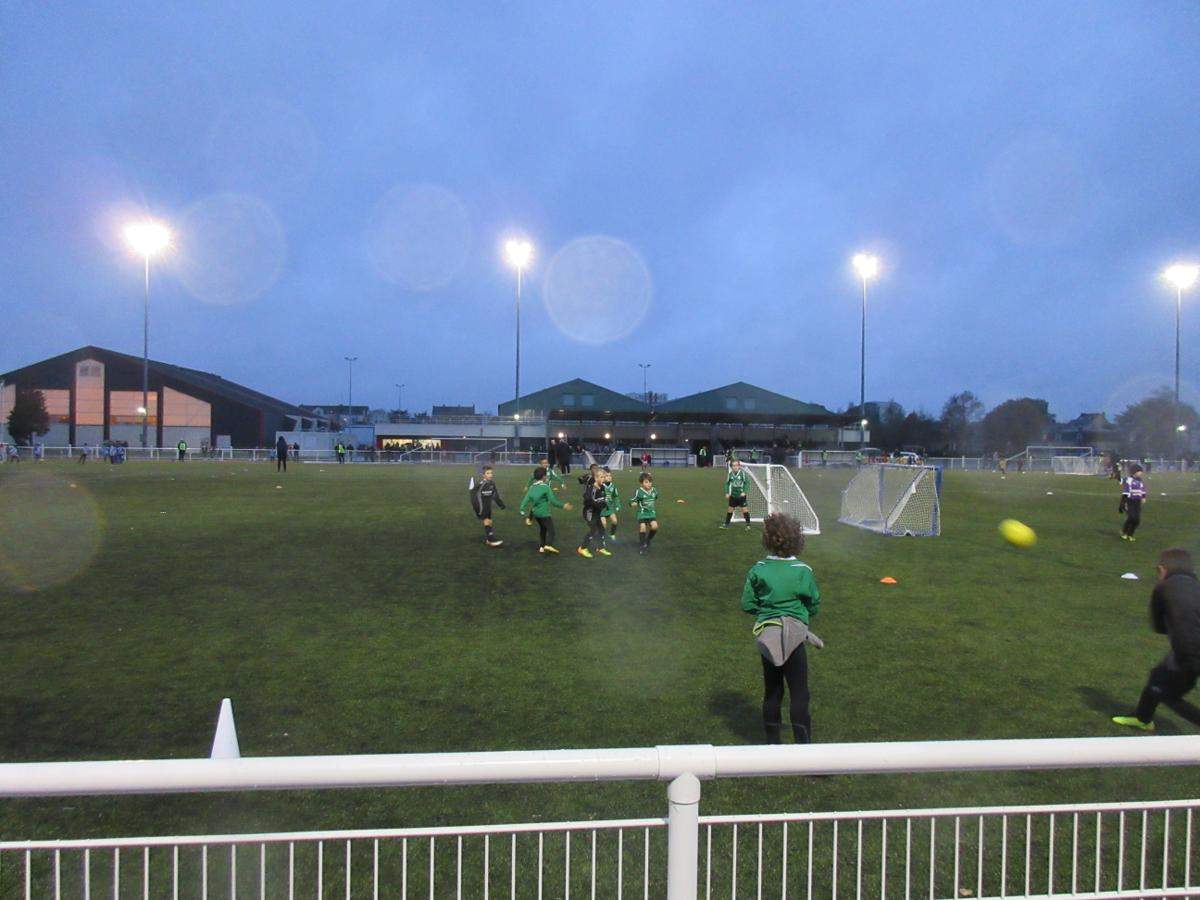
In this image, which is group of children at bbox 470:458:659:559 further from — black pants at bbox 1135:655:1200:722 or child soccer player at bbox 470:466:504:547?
black pants at bbox 1135:655:1200:722

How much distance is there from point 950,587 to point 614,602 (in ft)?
17.1

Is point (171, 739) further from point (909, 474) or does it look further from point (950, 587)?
point (909, 474)

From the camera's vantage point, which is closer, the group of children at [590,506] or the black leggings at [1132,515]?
the group of children at [590,506]

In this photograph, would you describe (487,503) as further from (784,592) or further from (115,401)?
(115,401)

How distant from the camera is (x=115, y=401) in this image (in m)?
65.9

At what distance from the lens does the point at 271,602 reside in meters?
10.1

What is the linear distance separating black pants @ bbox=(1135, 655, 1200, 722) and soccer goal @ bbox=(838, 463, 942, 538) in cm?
1160

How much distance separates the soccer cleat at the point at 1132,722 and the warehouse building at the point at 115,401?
7031 centimetres

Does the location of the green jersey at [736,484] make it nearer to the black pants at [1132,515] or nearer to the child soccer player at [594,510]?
the child soccer player at [594,510]

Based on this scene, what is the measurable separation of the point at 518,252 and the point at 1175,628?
4472 cm

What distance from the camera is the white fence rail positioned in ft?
6.47

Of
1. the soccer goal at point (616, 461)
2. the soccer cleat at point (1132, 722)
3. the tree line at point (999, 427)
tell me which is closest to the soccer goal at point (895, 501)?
the soccer cleat at point (1132, 722)

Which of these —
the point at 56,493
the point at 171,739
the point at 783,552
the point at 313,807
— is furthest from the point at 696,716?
the point at 56,493

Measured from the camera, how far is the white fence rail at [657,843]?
197cm
